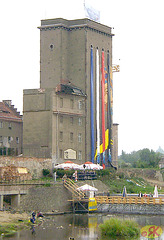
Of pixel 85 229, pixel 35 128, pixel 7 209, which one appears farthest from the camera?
pixel 35 128

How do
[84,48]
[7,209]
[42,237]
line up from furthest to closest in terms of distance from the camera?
1. [84,48]
2. [7,209]
3. [42,237]

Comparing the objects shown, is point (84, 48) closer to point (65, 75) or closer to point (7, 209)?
point (65, 75)

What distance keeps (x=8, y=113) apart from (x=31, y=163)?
1955 cm

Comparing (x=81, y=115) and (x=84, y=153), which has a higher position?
(x=81, y=115)

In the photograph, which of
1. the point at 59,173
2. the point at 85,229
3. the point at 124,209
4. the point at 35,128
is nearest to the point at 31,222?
the point at 85,229

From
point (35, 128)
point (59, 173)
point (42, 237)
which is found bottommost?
point (42, 237)

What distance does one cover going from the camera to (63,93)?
305 ft

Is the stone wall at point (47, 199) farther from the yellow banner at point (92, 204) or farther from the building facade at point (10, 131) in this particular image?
the building facade at point (10, 131)

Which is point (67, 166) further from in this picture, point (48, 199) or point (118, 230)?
point (118, 230)

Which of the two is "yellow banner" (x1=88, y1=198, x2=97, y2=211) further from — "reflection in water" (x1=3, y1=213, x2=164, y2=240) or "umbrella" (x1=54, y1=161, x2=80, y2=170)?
"umbrella" (x1=54, y1=161, x2=80, y2=170)

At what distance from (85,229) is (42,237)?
274 inches

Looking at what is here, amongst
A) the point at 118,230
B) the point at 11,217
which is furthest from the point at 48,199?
the point at 118,230

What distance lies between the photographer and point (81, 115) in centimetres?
9675

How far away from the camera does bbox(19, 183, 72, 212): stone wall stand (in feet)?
231
